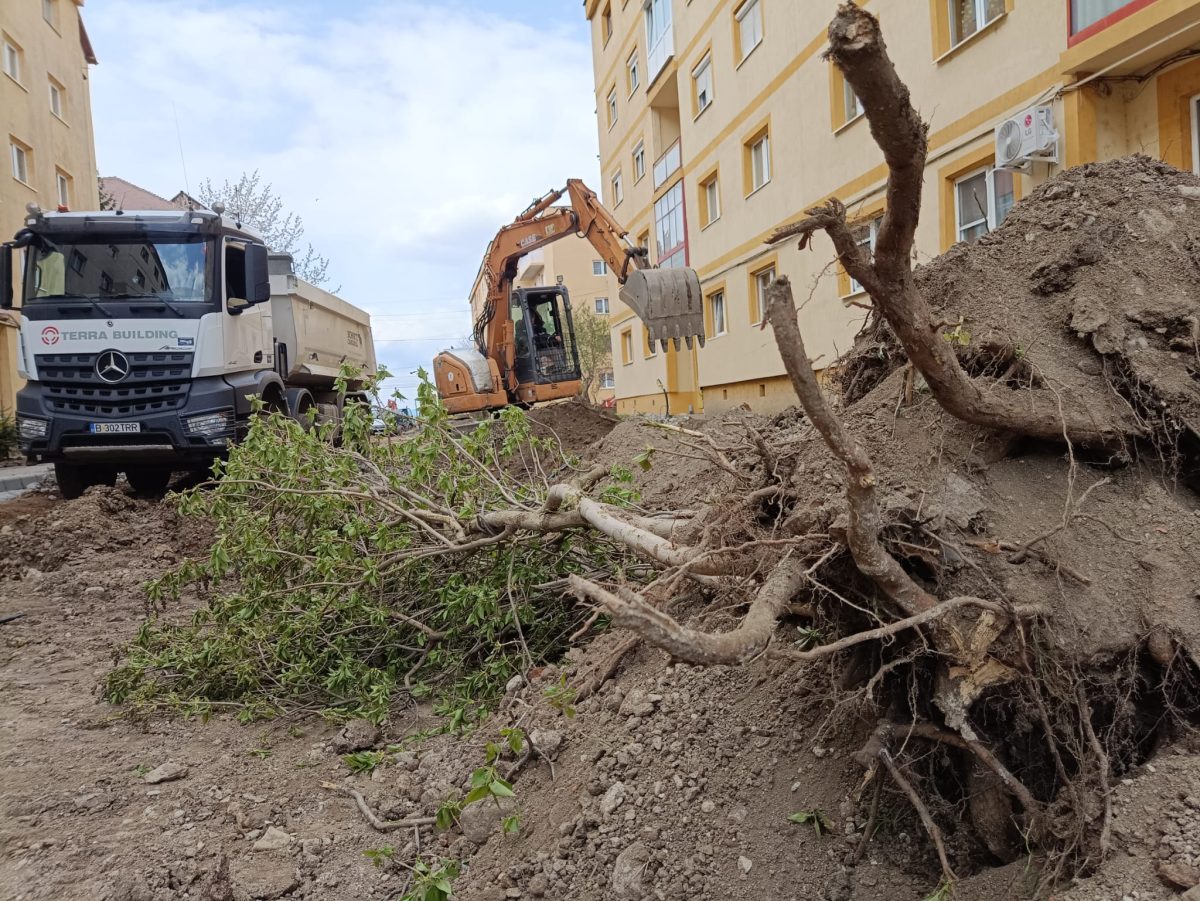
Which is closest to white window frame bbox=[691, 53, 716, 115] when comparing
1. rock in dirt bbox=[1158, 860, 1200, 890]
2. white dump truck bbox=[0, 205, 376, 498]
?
white dump truck bbox=[0, 205, 376, 498]

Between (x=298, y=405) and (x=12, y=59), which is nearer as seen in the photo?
(x=298, y=405)

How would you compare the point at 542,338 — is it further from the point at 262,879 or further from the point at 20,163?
the point at 20,163

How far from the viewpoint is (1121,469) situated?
105 inches

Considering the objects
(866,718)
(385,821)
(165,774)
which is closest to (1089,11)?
(866,718)

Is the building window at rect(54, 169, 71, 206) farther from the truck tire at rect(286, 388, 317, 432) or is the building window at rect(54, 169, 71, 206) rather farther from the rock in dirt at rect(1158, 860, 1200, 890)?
the rock in dirt at rect(1158, 860, 1200, 890)

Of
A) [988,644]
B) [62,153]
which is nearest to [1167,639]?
[988,644]

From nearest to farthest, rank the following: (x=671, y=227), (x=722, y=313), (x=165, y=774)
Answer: (x=165, y=774) → (x=722, y=313) → (x=671, y=227)

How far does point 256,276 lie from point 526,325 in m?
5.81

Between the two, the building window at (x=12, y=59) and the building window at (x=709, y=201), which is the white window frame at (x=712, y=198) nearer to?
the building window at (x=709, y=201)

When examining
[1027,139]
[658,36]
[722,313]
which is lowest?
[1027,139]

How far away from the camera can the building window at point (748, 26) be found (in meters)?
15.0

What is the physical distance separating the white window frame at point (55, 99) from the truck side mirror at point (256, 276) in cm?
1826

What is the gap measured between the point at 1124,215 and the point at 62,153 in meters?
27.3

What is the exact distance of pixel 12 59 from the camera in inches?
821
